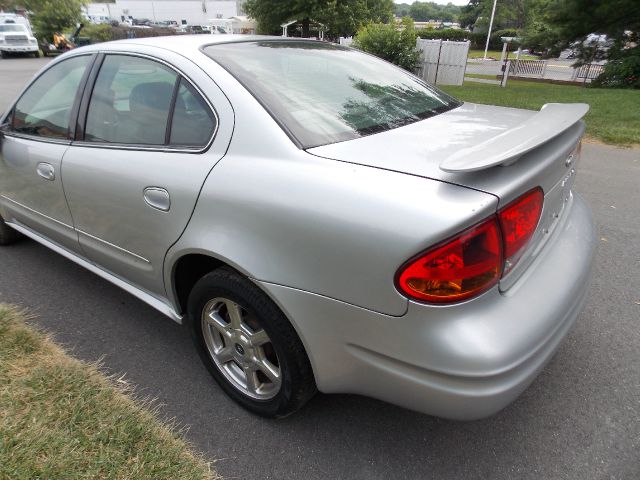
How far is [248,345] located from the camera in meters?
2.05

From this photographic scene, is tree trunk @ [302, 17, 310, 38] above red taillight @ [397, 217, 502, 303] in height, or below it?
below

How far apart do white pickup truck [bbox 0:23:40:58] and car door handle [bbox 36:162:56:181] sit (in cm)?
3022

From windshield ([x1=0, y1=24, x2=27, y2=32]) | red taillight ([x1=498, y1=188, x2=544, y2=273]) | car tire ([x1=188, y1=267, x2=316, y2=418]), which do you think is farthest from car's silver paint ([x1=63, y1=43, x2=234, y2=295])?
windshield ([x1=0, y1=24, x2=27, y2=32])

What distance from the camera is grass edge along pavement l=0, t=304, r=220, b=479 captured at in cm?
180

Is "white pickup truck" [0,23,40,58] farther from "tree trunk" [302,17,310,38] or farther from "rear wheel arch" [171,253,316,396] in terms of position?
"rear wheel arch" [171,253,316,396]

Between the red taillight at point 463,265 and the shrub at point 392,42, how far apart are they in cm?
1375

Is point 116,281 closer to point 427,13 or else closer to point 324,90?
point 324,90

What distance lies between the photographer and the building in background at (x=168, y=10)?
7800 cm

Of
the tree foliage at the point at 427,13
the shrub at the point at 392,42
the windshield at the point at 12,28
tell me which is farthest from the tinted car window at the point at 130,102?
the tree foliage at the point at 427,13

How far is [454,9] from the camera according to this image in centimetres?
13050

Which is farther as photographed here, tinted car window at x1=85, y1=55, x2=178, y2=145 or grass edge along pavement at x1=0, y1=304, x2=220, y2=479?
tinted car window at x1=85, y1=55, x2=178, y2=145

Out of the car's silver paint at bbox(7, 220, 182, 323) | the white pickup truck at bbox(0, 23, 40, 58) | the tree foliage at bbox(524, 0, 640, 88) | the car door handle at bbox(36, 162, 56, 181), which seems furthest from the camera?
the white pickup truck at bbox(0, 23, 40, 58)

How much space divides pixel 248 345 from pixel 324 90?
1.23 metres

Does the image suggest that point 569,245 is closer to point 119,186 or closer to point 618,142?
point 119,186
